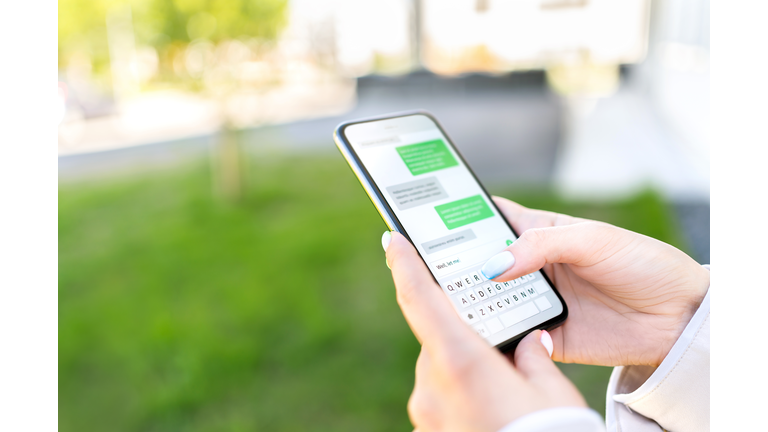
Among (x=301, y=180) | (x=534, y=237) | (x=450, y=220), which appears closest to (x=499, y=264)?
(x=534, y=237)

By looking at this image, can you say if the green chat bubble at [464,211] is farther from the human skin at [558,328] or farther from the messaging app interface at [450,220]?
the human skin at [558,328]

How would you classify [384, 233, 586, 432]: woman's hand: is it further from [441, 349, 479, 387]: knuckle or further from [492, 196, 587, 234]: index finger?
[492, 196, 587, 234]: index finger

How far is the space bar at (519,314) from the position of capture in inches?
43.1

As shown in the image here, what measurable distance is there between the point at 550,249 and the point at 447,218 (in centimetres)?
26

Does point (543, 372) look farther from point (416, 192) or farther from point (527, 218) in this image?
point (527, 218)

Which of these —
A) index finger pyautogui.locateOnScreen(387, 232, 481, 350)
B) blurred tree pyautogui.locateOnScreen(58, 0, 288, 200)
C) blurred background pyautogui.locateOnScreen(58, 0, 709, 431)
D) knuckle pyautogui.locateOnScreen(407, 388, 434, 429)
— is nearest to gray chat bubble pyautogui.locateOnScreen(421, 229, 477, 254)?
index finger pyautogui.locateOnScreen(387, 232, 481, 350)

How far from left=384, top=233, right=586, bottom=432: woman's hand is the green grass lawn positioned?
5.33 feet

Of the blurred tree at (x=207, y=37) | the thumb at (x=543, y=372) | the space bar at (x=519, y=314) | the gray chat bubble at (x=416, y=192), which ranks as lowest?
the space bar at (x=519, y=314)

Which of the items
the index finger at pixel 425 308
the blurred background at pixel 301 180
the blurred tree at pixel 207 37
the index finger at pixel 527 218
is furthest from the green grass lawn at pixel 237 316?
the index finger at pixel 425 308

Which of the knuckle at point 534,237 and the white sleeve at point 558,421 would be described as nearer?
the white sleeve at point 558,421

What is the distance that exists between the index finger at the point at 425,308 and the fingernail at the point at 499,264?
24 centimetres

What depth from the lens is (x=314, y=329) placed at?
2818 mm
